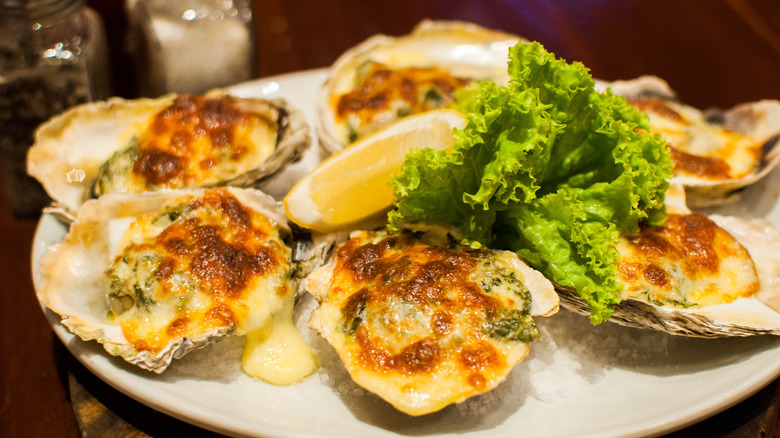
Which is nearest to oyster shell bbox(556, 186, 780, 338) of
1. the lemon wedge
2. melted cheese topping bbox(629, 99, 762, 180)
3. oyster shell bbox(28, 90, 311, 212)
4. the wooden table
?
melted cheese topping bbox(629, 99, 762, 180)

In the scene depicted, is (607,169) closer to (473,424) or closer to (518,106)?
(518,106)

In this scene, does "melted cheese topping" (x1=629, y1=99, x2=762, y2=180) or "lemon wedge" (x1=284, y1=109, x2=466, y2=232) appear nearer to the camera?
"lemon wedge" (x1=284, y1=109, x2=466, y2=232)

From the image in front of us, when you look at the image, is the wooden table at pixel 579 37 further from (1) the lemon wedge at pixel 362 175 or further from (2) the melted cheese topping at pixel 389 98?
(2) the melted cheese topping at pixel 389 98

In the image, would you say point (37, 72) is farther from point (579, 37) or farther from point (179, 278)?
point (579, 37)

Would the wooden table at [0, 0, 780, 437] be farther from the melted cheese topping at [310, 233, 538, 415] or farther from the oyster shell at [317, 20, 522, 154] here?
the melted cheese topping at [310, 233, 538, 415]

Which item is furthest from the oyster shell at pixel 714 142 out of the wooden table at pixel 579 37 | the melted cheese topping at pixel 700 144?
the wooden table at pixel 579 37

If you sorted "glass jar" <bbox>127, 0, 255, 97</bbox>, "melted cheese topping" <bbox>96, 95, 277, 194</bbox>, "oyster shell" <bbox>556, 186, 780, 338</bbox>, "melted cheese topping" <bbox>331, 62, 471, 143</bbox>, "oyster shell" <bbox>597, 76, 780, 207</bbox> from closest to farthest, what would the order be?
"oyster shell" <bbox>556, 186, 780, 338</bbox> < "melted cheese topping" <bbox>96, 95, 277, 194</bbox> < "oyster shell" <bbox>597, 76, 780, 207</bbox> < "melted cheese topping" <bbox>331, 62, 471, 143</bbox> < "glass jar" <bbox>127, 0, 255, 97</bbox>

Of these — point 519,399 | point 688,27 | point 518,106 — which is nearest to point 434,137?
point 518,106
